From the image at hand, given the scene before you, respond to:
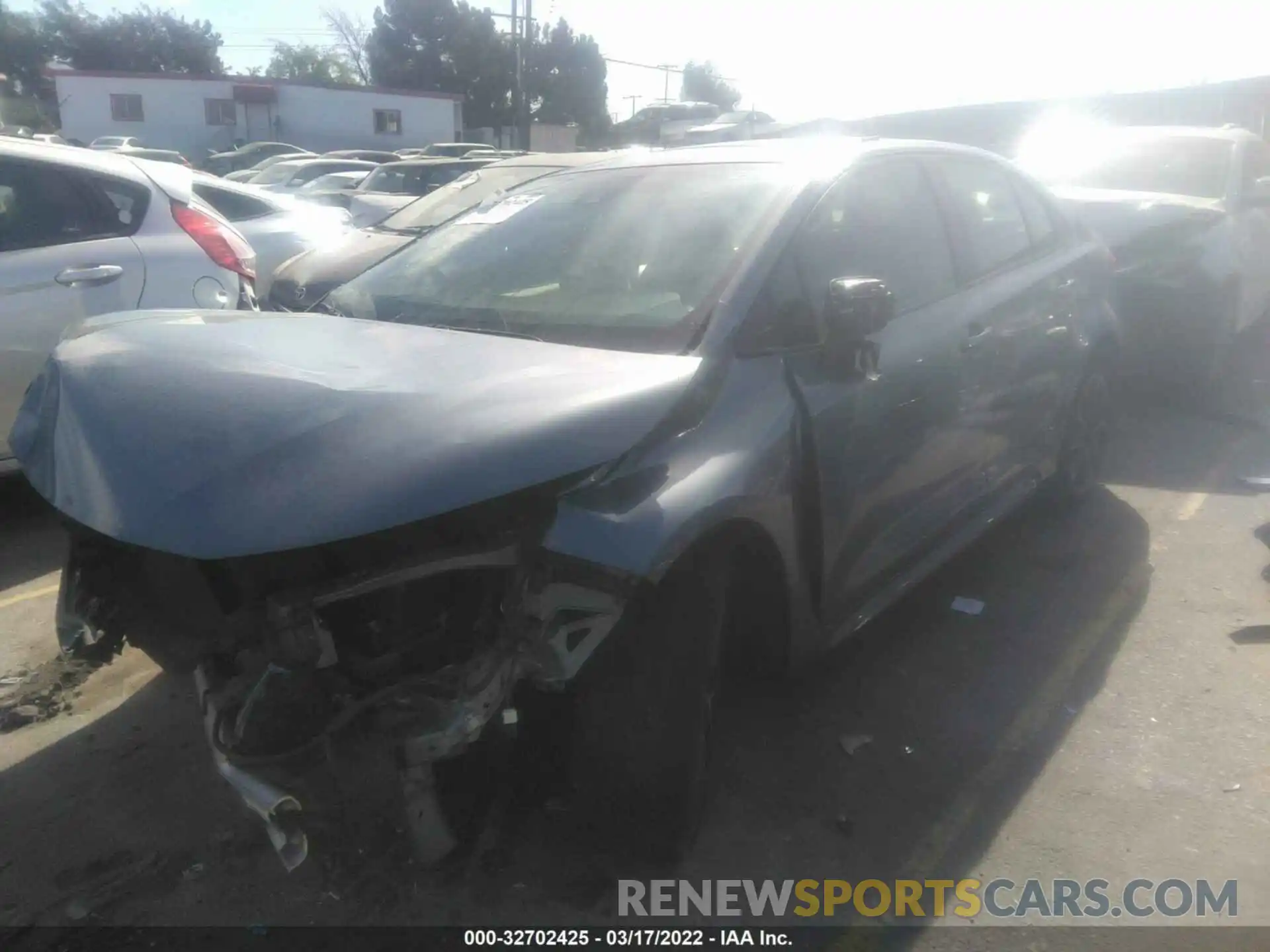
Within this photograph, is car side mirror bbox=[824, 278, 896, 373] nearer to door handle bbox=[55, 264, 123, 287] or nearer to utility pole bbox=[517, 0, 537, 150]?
door handle bbox=[55, 264, 123, 287]

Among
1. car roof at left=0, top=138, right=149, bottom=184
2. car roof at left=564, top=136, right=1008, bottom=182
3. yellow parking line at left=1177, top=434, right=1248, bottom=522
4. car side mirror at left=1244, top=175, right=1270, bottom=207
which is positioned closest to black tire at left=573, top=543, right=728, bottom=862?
car roof at left=564, top=136, right=1008, bottom=182

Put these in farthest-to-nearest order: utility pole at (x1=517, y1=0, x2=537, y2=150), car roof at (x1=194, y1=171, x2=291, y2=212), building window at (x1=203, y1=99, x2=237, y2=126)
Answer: building window at (x1=203, y1=99, x2=237, y2=126), utility pole at (x1=517, y1=0, x2=537, y2=150), car roof at (x1=194, y1=171, x2=291, y2=212)

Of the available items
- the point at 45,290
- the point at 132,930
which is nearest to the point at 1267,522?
the point at 132,930

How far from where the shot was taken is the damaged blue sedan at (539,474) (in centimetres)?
212

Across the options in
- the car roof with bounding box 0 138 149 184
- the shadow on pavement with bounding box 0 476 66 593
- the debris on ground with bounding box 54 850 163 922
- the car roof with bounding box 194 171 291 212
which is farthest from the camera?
the car roof with bounding box 194 171 291 212

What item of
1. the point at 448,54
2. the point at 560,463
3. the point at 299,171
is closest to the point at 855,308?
the point at 560,463

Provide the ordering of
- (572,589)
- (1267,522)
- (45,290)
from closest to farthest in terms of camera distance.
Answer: (572,589) < (45,290) < (1267,522)

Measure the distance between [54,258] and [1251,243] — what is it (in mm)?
7297

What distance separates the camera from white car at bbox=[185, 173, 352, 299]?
8.26m

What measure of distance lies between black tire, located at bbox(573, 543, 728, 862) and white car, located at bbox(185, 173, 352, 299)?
249 inches

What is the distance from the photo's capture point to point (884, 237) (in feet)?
11.4

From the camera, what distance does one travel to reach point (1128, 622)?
4.04 metres

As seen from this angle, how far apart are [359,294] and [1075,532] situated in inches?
134

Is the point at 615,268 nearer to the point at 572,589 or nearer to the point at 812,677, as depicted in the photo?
the point at 572,589
